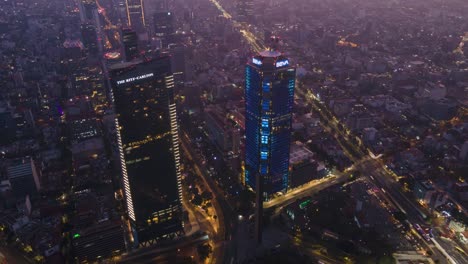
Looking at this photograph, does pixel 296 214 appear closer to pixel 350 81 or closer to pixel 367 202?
pixel 367 202

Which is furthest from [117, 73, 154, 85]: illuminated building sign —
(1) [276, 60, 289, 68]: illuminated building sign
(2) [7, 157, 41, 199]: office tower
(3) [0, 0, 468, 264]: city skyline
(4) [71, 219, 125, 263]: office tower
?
(2) [7, 157, 41, 199]: office tower

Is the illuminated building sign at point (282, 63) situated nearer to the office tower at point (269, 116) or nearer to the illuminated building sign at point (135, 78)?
the office tower at point (269, 116)

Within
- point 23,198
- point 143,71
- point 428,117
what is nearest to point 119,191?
point 23,198

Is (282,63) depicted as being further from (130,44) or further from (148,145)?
(130,44)

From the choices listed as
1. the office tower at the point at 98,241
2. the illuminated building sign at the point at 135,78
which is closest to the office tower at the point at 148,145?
the illuminated building sign at the point at 135,78

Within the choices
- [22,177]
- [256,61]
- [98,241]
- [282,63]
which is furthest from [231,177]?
[22,177]

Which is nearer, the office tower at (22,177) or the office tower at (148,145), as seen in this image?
the office tower at (148,145)

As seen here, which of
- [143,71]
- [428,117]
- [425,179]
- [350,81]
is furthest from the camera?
[350,81]
